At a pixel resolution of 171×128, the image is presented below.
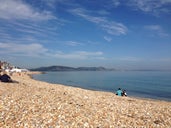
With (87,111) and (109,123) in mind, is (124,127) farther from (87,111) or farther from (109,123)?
(87,111)

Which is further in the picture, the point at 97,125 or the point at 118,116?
the point at 118,116

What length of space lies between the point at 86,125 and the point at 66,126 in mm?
930

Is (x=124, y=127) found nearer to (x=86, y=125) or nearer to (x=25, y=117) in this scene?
(x=86, y=125)

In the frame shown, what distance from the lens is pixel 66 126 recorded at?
10.1m

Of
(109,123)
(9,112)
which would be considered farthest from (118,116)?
(9,112)

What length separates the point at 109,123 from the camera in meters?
11.0

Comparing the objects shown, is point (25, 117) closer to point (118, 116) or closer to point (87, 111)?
point (87, 111)

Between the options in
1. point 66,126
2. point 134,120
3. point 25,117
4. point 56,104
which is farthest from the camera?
point 56,104

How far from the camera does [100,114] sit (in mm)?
12492

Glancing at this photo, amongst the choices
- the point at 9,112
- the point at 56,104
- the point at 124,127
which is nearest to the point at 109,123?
the point at 124,127

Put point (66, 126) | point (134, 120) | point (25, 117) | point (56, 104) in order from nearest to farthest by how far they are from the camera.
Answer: point (66, 126), point (25, 117), point (134, 120), point (56, 104)

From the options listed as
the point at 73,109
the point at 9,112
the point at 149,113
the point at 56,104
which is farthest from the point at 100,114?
the point at 9,112

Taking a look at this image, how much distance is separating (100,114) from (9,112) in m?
4.75

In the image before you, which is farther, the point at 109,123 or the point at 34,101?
the point at 34,101
